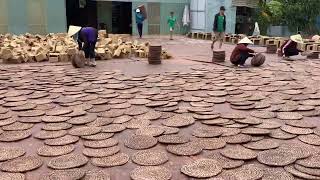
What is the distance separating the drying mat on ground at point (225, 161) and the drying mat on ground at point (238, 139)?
1.09 ft

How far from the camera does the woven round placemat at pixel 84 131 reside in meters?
3.87

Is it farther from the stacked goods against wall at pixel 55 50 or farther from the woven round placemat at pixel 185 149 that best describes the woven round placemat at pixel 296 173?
the stacked goods against wall at pixel 55 50

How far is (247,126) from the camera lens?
4.12m

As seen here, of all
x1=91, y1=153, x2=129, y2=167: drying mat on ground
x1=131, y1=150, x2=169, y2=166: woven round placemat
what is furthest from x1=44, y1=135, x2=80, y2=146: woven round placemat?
x1=131, y1=150, x2=169, y2=166: woven round placemat

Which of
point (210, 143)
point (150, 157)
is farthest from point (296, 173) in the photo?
point (150, 157)

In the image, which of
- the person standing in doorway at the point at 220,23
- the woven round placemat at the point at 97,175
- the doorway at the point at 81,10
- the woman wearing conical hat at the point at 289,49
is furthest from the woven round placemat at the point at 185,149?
the doorway at the point at 81,10

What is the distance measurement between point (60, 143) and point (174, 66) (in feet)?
17.7

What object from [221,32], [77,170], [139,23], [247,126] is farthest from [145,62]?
[139,23]

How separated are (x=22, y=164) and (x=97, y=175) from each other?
0.71 meters

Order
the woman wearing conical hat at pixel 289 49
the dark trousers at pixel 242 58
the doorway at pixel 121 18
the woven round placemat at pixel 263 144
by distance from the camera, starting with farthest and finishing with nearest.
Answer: the doorway at pixel 121 18 → the woman wearing conical hat at pixel 289 49 → the dark trousers at pixel 242 58 → the woven round placemat at pixel 263 144

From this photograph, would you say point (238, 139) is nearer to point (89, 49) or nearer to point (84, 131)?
point (84, 131)

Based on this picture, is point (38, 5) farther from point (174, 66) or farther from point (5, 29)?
point (174, 66)

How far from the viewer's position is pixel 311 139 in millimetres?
3734

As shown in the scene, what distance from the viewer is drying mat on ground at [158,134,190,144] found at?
3.63m
